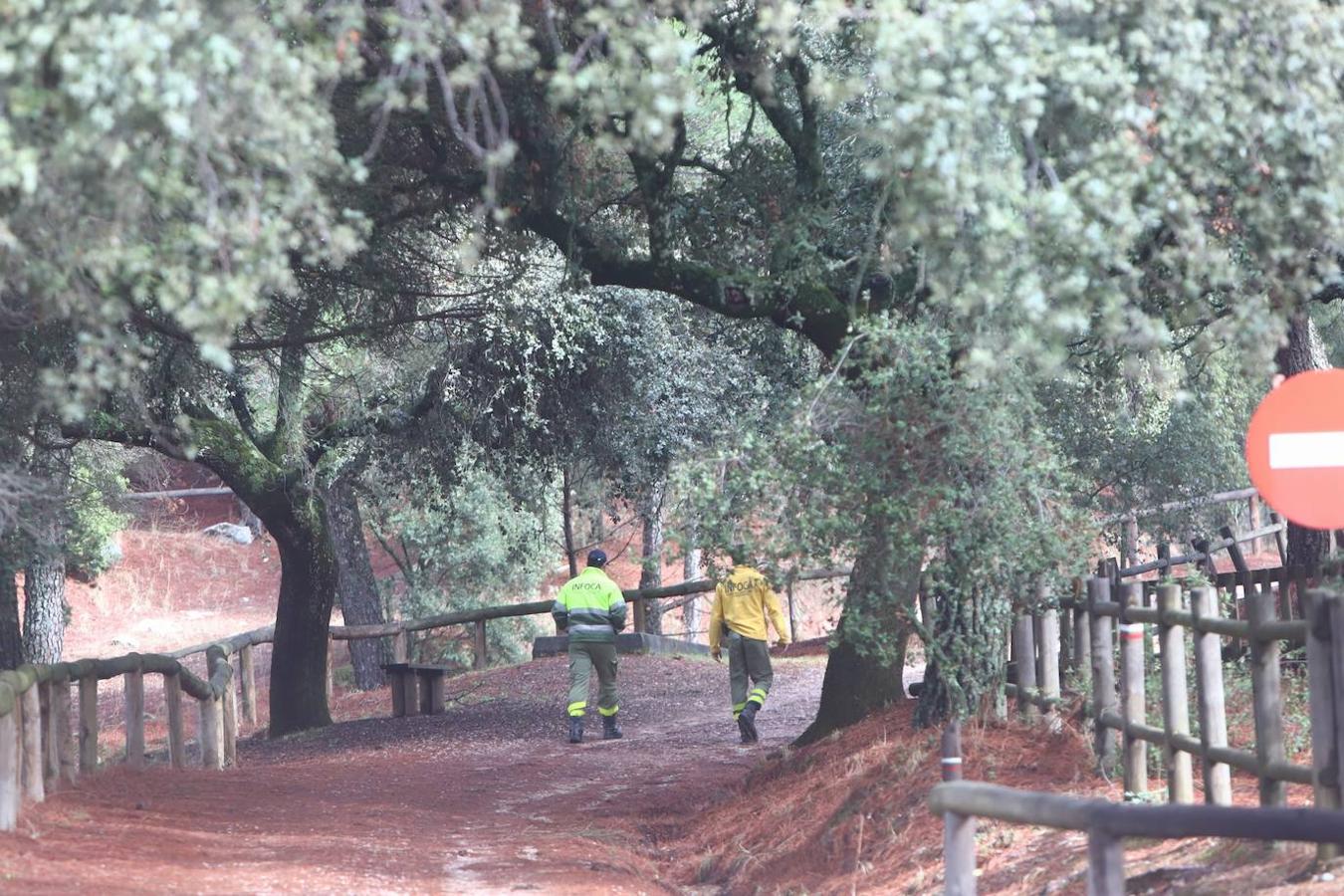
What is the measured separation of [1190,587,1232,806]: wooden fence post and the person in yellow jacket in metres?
7.15

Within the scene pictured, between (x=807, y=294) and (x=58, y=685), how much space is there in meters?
5.36

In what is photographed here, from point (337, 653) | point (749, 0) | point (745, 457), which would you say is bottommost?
point (337, 653)

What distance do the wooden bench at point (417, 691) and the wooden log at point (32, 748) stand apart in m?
9.47

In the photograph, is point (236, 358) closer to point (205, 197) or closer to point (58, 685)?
point (58, 685)

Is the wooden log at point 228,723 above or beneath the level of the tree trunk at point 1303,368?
beneath

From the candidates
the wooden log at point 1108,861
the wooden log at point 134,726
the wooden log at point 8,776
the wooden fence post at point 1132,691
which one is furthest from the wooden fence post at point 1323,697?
the wooden log at point 134,726

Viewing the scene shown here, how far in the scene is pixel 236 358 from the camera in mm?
15469

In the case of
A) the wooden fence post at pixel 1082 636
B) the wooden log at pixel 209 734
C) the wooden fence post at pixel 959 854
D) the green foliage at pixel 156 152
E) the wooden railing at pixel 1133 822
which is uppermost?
the green foliage at pixel 156 152

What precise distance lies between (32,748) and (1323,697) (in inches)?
260

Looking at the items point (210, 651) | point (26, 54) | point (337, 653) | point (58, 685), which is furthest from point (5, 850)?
point (337, 653)

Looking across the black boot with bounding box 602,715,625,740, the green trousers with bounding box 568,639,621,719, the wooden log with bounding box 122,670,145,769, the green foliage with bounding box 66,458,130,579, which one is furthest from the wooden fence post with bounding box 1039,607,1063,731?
the green foliage with bounding box 66,458,130,579

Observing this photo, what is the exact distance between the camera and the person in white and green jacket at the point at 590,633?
15445mm

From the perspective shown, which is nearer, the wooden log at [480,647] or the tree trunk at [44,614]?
the wooden log at [480,647]

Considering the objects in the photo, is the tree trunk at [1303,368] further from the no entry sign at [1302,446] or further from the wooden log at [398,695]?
Result: the wooden log at [398,695]
